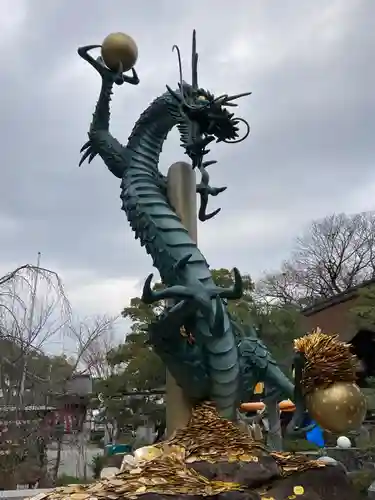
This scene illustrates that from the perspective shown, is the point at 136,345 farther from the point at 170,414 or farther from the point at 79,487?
the point at 79,487

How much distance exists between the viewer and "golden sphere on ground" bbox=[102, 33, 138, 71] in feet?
17.5

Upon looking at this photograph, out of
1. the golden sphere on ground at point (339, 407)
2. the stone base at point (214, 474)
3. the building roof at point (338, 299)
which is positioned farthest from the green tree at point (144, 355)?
the golden sphere on ground at point (339, 407)

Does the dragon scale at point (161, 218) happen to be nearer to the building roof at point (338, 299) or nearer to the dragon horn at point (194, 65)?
the dragon horn at point (194, 65)

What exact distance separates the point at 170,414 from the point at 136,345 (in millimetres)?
11850

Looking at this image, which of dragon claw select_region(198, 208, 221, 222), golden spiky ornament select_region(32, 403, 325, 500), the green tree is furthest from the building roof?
golden spiky ornament select_region(32, 403, 325, 500)

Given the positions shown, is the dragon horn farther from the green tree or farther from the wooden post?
the green tree

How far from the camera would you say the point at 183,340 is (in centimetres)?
443

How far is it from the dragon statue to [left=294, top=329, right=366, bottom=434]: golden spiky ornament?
0.65 metres

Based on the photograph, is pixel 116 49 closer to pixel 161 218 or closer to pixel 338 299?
pixel 161 218

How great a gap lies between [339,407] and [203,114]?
260cm

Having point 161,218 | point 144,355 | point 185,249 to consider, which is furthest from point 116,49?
point 144,355

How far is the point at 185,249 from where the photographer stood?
471cm

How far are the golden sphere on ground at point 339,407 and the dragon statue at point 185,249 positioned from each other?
80cm

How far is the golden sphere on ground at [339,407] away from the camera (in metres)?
3.60
